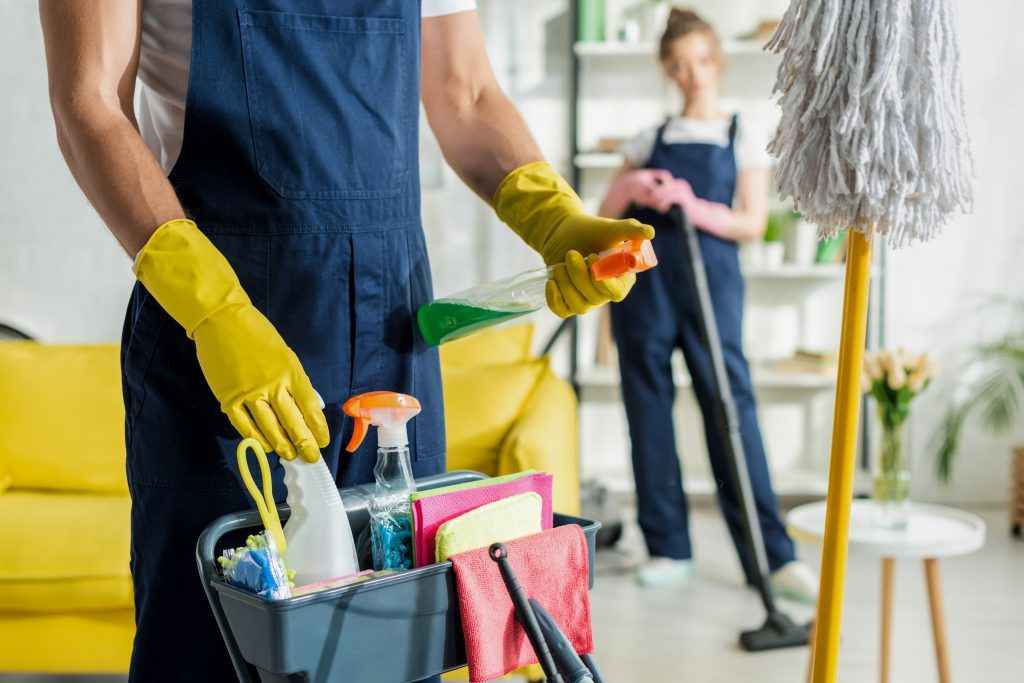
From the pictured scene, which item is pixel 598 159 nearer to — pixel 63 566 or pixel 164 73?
pixel 63 566

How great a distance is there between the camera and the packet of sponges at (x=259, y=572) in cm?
79

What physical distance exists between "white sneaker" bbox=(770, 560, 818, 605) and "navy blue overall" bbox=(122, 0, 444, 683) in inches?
85.9

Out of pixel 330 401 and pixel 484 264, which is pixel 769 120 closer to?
pixel 484 264

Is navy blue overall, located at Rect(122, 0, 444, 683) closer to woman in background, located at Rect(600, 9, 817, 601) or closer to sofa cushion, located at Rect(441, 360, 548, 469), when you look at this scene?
sofa cushion, located at Rect(441, 360, 548, 469)

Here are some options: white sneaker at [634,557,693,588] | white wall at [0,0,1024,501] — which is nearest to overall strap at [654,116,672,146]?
white wall at [0,0,1024,501]

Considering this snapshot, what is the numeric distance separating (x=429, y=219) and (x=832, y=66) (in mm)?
3084

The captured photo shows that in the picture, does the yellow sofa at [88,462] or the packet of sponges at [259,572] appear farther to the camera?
the yellow sofa at [88,462]

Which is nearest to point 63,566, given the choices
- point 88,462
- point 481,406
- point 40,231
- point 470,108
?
point 88,462

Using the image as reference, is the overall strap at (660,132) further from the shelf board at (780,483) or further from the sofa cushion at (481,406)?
the shelf board at (780,483)

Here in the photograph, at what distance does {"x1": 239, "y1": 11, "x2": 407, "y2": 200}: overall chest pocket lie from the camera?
1.08 meters

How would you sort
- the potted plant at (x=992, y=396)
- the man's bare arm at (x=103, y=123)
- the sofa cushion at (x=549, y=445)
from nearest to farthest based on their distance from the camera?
the man's bare arm at (x=103, y=123) < the sofa cushion at (x=549, y=445) < the potted plant at (x=992, y=396)

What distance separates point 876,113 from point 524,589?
459 mm

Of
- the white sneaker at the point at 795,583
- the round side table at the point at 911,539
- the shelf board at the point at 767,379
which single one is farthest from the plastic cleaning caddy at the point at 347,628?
the shelf board at the point at 767,379

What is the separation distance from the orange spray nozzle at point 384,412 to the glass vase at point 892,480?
1.58 m
